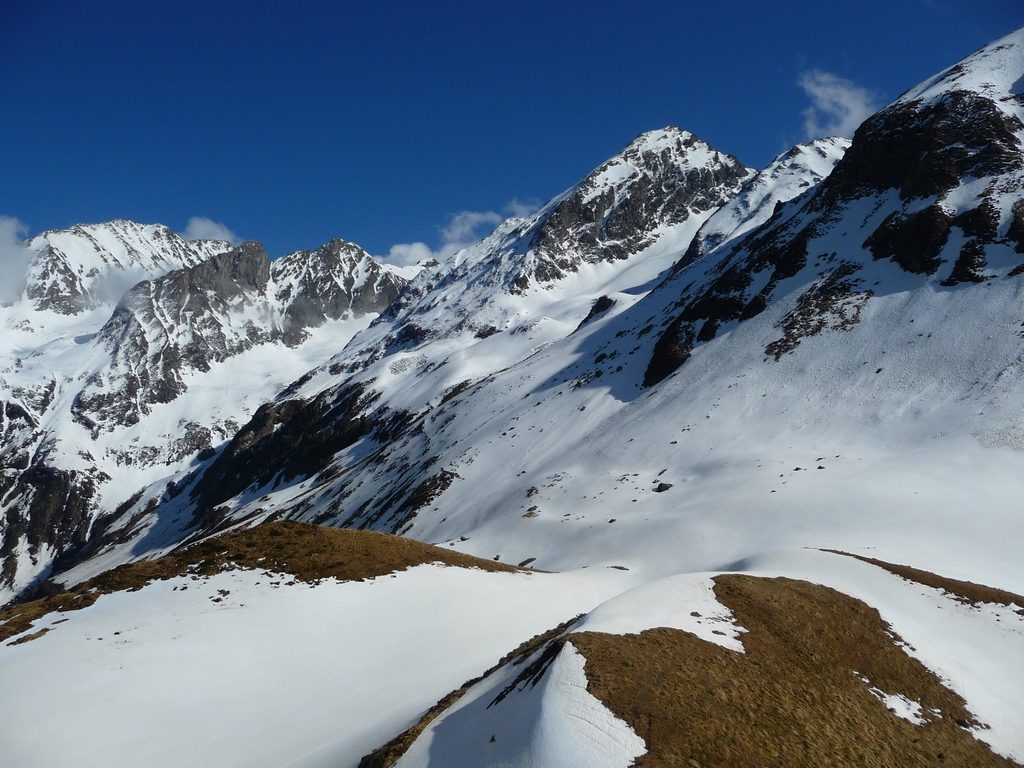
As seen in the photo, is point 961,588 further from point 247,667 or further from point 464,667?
point 247,667

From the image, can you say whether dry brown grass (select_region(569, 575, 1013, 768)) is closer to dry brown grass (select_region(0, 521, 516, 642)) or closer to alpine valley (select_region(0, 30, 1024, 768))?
alpine valley (select_region(0, 30, 1024, 768))

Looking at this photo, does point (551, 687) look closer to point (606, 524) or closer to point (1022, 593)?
point (1022, 593)

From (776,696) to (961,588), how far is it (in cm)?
1311

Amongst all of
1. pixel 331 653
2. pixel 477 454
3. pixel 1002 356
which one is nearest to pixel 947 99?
pixel 1002 356

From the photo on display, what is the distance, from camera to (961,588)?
22.2 meters

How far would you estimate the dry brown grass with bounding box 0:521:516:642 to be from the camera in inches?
858

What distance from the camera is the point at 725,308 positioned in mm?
74000

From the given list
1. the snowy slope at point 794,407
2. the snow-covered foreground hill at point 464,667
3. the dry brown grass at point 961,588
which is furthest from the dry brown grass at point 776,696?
the snowy slope at point 794,407

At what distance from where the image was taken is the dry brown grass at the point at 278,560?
21.8 meters

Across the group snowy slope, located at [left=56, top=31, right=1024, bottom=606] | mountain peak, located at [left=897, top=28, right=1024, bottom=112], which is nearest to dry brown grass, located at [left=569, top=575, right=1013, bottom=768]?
snowy slope, located at [left=56, top=31, right=1024, bottom=606]

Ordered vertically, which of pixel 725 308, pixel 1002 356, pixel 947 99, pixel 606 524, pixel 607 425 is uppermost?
pixel 947 99

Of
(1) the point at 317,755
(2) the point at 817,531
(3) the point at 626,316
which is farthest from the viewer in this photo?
(3) the point at 626,316

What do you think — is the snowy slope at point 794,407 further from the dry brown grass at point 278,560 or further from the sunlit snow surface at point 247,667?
the sunlit snow surface at point 247,667

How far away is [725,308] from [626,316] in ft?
84.8
